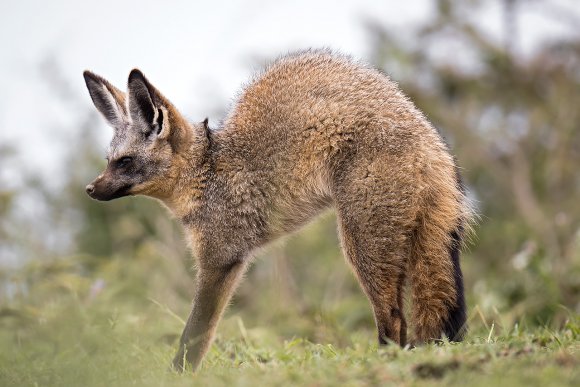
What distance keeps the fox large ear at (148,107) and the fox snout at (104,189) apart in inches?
21.2

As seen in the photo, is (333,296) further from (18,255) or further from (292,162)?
(292,162)

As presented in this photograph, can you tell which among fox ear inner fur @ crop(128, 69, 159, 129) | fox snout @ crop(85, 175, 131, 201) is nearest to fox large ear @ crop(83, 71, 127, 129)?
fox ear inner fur @ crop(128, 69, 159, 129)

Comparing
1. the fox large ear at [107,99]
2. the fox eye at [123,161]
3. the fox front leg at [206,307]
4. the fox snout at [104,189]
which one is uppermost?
the fox large ear at [107,99]

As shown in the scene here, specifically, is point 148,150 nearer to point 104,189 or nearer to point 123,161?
point 123,161

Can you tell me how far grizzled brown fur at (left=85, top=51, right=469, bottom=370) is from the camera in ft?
20.4

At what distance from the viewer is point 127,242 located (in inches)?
516

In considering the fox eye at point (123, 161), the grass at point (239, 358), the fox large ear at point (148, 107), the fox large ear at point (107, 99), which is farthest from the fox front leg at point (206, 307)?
the fox large ear at point (107, 99)

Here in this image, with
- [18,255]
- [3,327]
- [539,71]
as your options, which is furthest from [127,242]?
[539,71]

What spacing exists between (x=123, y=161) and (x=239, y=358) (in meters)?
2.06

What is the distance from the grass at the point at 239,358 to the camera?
4.50 meters

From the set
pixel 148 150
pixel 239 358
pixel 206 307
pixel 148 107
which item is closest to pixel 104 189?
pixel 148 150

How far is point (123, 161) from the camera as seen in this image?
7312 millimetres

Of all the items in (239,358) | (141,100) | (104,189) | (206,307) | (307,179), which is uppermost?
(141,100)

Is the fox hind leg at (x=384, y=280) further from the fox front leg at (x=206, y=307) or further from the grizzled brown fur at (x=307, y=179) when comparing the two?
the fox front leg at (x=206, y=307)
